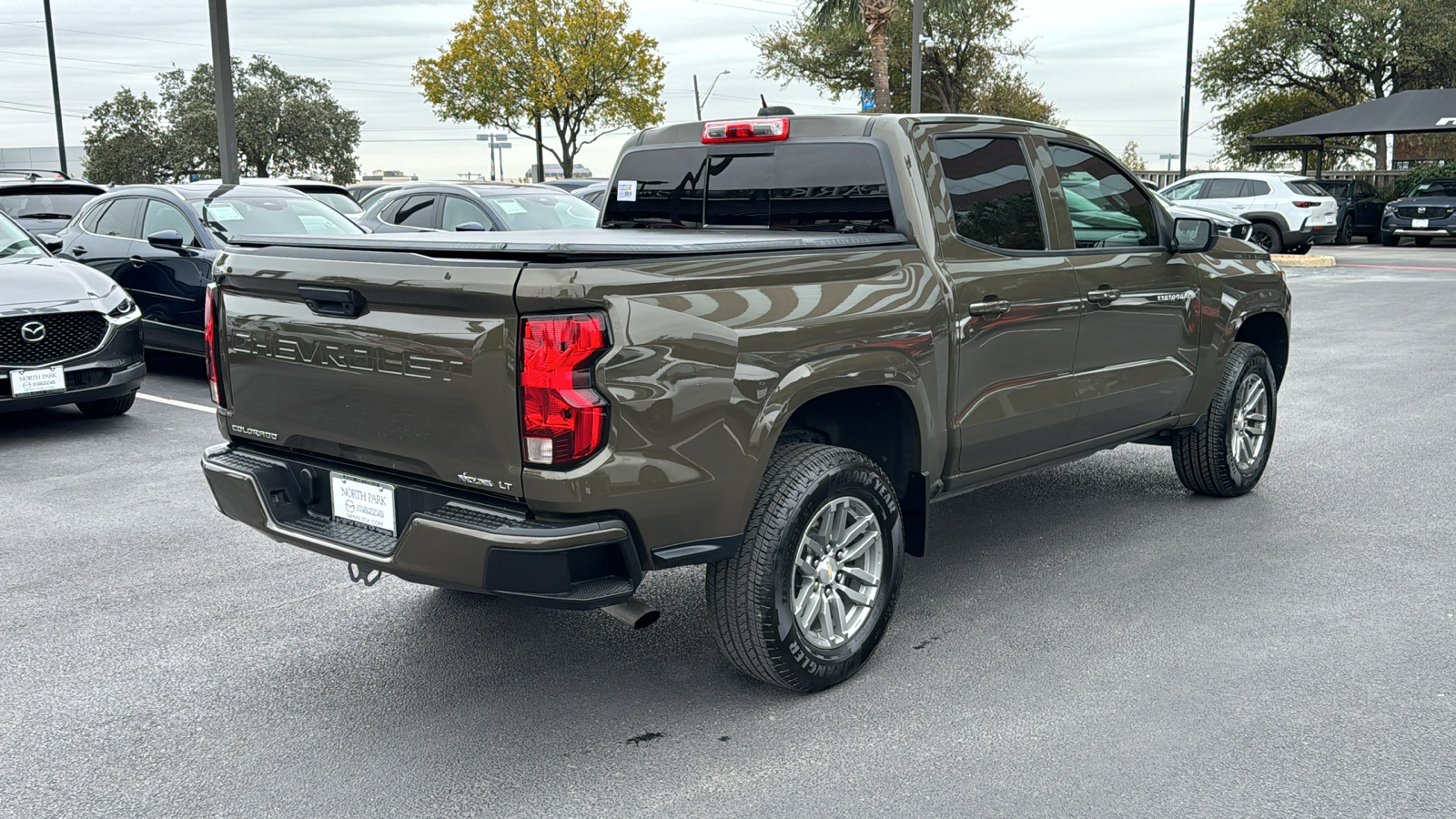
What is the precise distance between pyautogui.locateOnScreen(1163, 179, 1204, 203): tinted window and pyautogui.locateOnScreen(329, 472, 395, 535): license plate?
23.7 meters

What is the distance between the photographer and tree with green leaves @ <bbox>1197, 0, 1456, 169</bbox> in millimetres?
36312

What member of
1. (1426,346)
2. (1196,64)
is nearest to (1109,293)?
(1426,346)

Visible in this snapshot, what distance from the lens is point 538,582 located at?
322 centimetres

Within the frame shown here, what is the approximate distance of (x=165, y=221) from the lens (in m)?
10.6

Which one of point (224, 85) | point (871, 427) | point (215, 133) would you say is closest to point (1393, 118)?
point (224, 85)

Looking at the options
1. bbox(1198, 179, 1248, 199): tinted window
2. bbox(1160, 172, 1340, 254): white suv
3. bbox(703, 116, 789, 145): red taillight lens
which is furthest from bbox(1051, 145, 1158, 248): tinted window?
bbox(1198, 179, 1248, 199): tinted window

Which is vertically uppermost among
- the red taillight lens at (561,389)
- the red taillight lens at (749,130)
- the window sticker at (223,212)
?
the red taillight lens at (749,130)

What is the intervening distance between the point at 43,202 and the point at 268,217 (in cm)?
606

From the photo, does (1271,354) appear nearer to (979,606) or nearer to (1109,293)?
(1109,293)

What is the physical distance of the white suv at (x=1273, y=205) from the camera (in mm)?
24047

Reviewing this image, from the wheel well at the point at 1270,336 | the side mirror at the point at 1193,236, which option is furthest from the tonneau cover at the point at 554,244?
the wheel well at the point at 1270,336

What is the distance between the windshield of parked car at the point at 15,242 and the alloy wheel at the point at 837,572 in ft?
23.8

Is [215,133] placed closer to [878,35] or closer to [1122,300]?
[878,35]

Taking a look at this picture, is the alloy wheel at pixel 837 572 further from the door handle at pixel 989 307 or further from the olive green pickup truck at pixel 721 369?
the door handle at pixel 989 307
